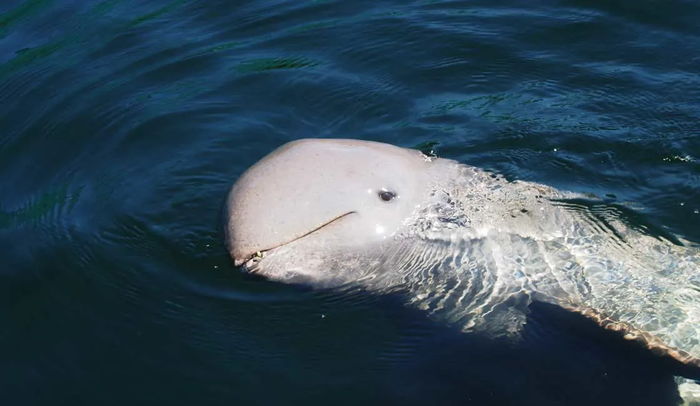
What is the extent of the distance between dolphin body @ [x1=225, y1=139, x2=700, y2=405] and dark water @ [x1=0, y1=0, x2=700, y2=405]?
182mm

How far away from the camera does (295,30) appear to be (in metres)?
12.1

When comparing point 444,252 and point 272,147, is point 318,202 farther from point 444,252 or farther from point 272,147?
point 272,147

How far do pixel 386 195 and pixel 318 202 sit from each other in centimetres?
57

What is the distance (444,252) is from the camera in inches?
263

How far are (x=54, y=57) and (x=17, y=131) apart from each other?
220 cm

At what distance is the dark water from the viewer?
637 centimetres

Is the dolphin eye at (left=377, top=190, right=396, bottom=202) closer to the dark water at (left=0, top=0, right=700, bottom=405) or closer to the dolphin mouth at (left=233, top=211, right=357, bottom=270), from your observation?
the dolphin mouth at (left=233, top=211, right=357, bottom=270)

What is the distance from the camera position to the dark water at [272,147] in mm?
6367

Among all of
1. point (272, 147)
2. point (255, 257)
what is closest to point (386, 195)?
point (255, 257)

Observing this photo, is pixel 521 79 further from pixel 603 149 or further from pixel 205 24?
pixel 205 24

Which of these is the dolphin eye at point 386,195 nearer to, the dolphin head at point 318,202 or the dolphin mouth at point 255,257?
the dolphin head at point 318,202

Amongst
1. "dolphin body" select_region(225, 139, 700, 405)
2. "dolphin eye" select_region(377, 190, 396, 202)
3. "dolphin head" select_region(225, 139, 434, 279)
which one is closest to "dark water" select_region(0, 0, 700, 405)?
"dolphin body" select_region(225, 139, 700, 405)

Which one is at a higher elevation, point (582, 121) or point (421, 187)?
point (421, 187)

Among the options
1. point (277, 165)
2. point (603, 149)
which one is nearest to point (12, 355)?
point (277, 165)
